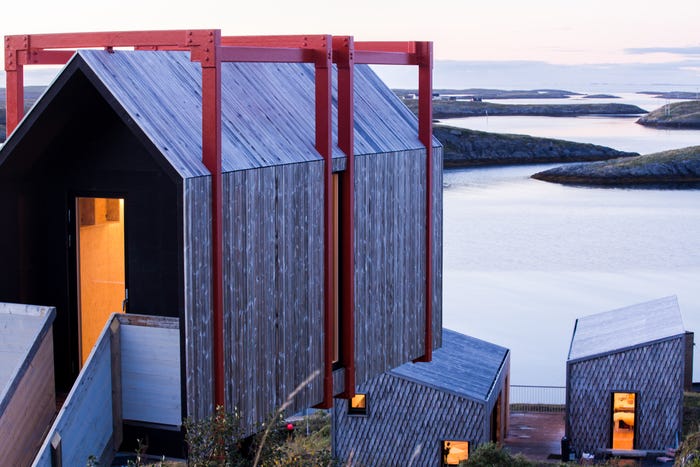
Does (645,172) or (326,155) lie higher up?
(645,172)

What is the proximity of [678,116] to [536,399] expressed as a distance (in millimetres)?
153967

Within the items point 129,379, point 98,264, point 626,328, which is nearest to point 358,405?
point 626,328

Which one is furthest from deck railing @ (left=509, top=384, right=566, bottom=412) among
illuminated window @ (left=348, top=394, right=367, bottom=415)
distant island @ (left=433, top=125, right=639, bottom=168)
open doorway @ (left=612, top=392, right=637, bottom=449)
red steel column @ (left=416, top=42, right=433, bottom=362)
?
distant island @ (left=433, top=125, right=639, bottom=168)

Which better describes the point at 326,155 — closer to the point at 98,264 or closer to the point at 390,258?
the point at 390,258

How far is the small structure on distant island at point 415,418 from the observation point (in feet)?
81.5

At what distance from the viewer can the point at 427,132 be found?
15.5m

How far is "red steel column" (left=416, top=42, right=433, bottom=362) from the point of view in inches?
612

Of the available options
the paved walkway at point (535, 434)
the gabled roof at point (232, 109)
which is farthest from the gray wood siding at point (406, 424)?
the gabled roof at point (232, 109)

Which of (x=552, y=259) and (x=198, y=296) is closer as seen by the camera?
(x=198, y=296)

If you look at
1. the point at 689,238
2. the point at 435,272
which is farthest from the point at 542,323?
the point at 435,272

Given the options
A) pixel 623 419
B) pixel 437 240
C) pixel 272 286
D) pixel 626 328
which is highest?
pixel 437 240

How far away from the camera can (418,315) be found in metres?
15.8

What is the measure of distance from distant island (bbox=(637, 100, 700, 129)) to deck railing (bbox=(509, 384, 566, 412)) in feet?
489

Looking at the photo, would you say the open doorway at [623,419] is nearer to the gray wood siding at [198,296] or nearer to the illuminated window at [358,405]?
the illuminated window at [358,405]
